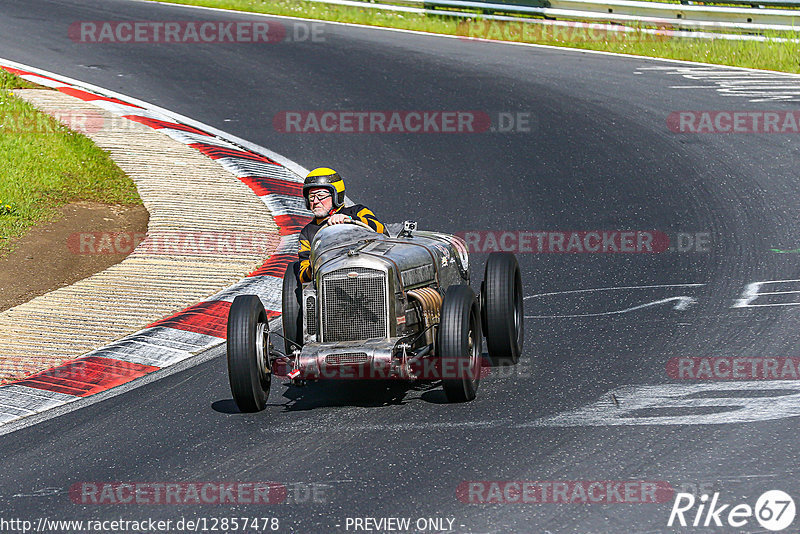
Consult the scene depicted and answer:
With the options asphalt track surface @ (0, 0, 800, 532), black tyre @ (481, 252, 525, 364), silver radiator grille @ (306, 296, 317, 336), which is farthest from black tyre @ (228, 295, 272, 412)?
black tyre @ (481, 252, 525, 364)

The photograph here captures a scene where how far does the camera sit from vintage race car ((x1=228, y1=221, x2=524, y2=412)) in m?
6.46

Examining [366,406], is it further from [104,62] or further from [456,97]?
[104,62]

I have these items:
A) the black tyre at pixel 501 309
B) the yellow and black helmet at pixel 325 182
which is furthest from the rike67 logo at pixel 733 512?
the yellow and black helmet at pixel 325 182

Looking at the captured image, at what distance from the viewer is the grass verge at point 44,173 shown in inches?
449

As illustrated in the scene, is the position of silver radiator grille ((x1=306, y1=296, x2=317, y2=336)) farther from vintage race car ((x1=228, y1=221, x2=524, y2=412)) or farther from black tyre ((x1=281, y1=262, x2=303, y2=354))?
black tyre ((x1=281, y1=262, x2=303, y2=354))

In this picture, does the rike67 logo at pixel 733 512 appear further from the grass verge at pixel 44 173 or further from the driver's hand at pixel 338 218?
the grass verge at pixel 44 173

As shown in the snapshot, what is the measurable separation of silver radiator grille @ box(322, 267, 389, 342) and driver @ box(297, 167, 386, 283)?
2.26ft

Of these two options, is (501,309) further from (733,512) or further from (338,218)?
(733,512)

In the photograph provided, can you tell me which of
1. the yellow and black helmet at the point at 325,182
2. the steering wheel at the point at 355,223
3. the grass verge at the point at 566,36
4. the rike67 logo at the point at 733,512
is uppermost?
the grass verge at the point at 566,36

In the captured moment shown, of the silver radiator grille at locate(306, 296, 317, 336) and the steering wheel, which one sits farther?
the steering wheel

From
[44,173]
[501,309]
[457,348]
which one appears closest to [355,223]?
[501,309]

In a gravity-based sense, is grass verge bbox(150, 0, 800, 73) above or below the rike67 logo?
above

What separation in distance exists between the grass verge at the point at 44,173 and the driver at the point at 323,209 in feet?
13.9

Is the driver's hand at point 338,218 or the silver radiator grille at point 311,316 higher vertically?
the driver's hand at point 338,218
